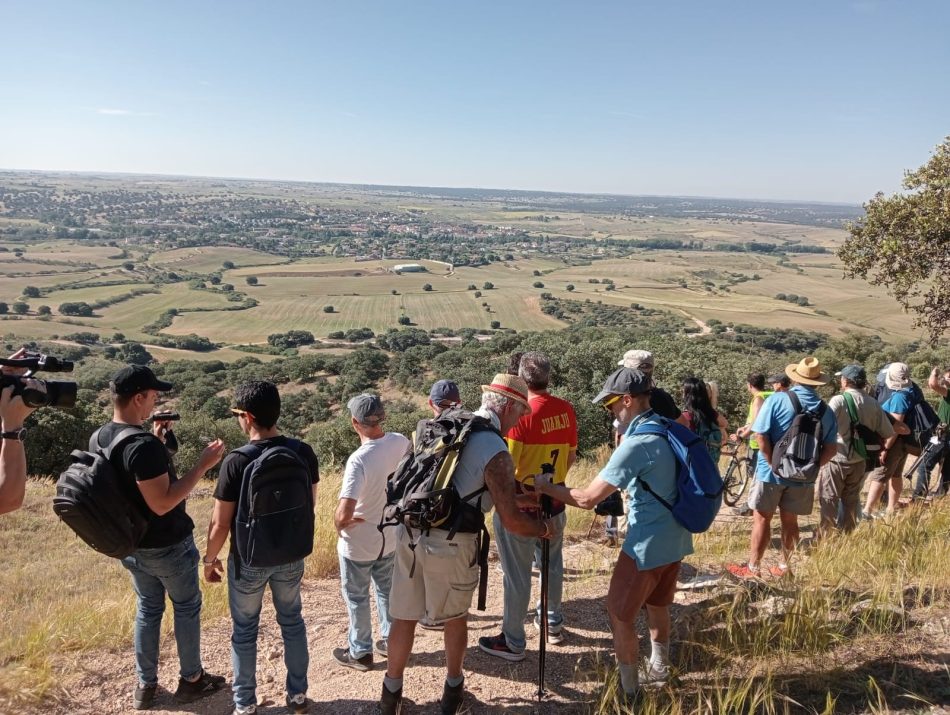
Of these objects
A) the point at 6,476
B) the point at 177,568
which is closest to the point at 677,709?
the point at 177,568

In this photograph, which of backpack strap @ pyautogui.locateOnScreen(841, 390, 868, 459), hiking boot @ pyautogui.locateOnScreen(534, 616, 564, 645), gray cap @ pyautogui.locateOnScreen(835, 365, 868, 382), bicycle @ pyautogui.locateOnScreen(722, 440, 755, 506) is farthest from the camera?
bicycle @ pyautogui.locateOnScreen(722, 440, 755, 506)

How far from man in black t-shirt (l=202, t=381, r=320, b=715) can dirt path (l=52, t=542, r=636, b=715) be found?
245mm

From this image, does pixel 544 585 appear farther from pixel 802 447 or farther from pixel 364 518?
pixel 802 447

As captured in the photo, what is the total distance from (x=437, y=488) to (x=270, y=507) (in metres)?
0.85

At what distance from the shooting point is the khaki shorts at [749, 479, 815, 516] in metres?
4.32

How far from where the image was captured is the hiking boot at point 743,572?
4074mm

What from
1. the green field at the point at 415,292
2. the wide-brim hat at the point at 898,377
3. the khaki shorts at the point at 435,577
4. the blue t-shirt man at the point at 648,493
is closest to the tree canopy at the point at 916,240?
the wide-brim hat at the point at 898,377

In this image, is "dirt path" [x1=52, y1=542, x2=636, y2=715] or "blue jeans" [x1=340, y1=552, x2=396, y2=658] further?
"blue jeans" [x1=340, y1=552, x2=396, y2=658]

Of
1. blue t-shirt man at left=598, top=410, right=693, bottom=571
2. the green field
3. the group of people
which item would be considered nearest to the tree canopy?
the group of people

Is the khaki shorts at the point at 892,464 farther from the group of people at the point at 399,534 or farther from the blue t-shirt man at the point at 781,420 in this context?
the group of people at the point at 399,534

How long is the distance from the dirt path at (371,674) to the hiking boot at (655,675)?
0.26 meters

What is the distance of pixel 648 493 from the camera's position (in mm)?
2789

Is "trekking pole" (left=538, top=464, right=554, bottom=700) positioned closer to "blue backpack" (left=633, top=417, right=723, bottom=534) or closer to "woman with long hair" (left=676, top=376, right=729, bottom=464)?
"blue backpack" (left=633, top=417, right=723, bottom=534)

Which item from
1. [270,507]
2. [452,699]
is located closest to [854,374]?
[452,699]
